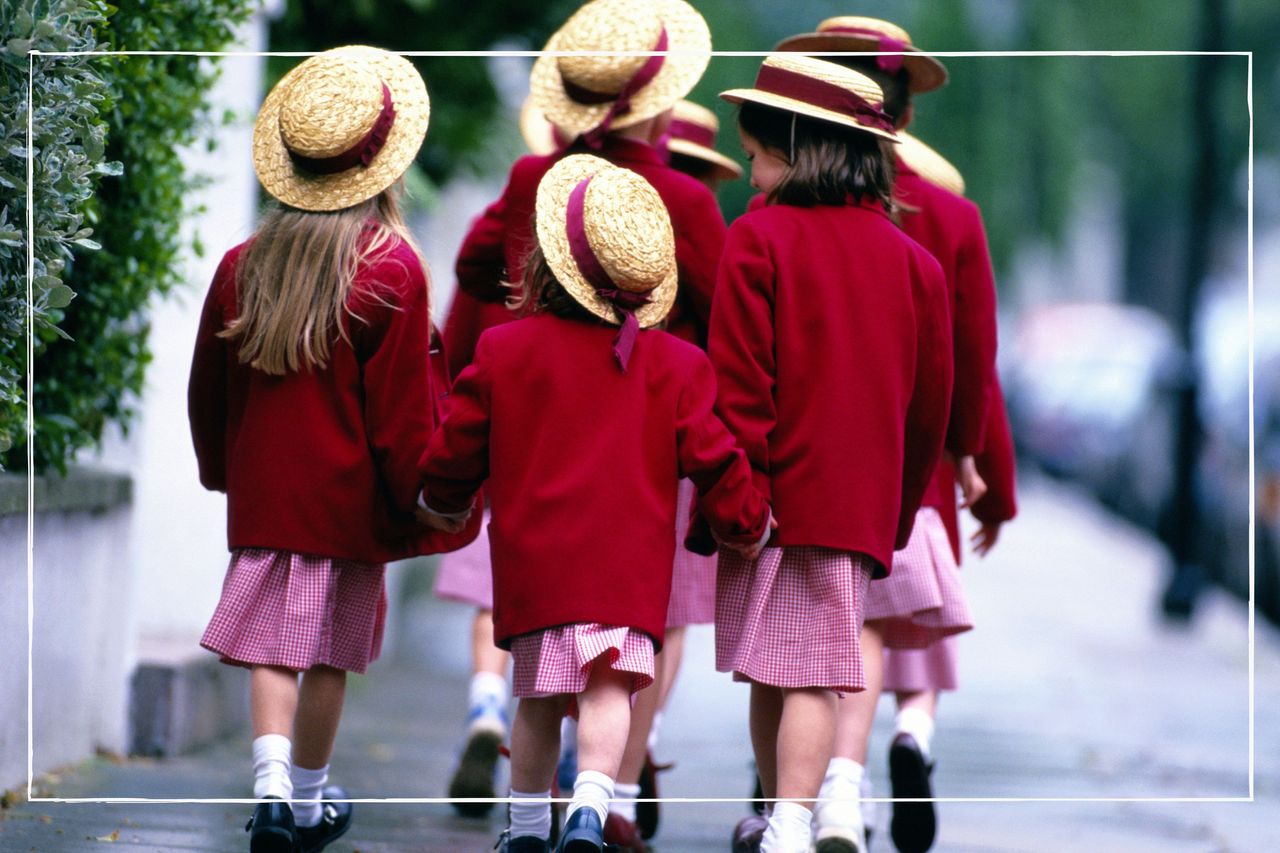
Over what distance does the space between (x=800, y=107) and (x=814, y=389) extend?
26.0 inches

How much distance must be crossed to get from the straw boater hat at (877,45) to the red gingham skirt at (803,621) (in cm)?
152

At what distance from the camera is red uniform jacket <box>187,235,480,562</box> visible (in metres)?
4.37

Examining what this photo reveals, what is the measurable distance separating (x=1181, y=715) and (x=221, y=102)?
6238mm

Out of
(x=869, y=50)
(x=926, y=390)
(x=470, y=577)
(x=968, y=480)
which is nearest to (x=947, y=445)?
(x=968, y=480)

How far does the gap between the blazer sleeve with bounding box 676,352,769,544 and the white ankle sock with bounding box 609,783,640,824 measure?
0.91m

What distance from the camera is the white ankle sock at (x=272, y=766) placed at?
4266 millimetres

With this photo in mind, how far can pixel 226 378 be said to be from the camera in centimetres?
456

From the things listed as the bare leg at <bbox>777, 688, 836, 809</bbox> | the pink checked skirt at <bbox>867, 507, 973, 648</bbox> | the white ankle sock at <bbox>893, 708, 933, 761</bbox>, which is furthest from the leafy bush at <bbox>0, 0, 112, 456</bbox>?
the white ankle sock at <bbox>893, 708, 933, 761</bbox>

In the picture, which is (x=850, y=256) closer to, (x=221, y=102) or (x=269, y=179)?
(x=269, y=179)

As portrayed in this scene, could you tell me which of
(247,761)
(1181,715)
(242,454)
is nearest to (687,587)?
(242,454)

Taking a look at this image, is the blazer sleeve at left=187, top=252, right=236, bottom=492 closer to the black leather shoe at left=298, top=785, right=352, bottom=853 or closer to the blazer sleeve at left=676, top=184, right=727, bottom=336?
the black leather shoe at left=298, top=785, right=352, bottom=853

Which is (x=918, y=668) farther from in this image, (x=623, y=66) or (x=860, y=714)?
(x=623, y=66)

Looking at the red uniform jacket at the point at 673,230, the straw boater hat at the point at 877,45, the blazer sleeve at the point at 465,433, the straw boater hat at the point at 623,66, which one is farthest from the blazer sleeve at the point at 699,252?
the blazer sleeve at the point at 465,433

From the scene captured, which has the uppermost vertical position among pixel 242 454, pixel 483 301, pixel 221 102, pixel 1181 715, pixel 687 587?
pixel 221 102
